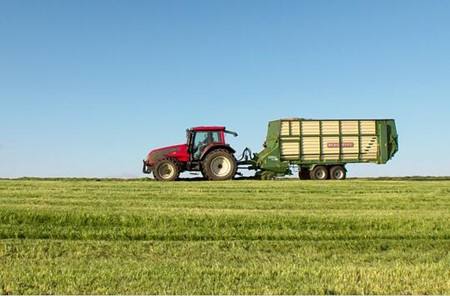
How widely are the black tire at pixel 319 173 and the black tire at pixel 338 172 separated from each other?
0.26 meters

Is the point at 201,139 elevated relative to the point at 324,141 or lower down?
lower down

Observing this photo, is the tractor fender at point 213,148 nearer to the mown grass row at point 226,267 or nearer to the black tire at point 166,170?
the black tire at point 166,170

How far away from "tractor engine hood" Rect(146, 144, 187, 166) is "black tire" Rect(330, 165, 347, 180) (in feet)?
20.9

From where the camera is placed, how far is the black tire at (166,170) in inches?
886

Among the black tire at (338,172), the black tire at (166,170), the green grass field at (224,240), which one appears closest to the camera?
the green grass field at (224,240)

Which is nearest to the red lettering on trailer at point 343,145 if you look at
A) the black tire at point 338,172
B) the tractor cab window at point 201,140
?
the black tire at point 338,172

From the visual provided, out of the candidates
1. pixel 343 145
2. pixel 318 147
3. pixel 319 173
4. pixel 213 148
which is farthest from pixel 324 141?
pixel 213 148

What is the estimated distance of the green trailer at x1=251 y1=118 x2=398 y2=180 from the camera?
2512 cm

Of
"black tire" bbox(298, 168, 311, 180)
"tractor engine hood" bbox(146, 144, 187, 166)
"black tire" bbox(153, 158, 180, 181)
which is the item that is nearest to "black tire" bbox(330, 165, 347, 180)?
"black tire" bbox(298, 168, 311, 180)

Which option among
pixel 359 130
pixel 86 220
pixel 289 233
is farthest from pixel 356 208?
pixel 359 130

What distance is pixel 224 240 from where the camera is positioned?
9.65 metres

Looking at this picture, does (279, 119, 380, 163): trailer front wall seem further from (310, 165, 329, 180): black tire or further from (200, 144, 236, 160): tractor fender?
(200, 144, 236, 160): tractor fender

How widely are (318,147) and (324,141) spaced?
1.16ft

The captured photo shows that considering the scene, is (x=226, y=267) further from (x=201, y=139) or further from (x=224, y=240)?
(x=201, y=139)
